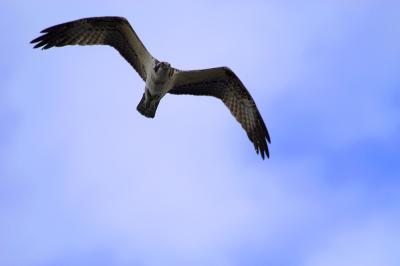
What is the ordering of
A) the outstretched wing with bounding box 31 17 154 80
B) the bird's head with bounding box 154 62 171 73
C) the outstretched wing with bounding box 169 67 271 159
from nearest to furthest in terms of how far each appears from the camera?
the bird's head with bounding box 154 62 171 73 → the outstretched wing with bounding box 31 17 154 80 → the outstretched wing with bounding box 169 67 271 159

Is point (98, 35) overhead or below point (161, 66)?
overhead

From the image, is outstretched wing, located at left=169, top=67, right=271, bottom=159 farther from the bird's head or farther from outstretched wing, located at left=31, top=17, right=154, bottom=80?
outstretched wing, located at left=31, top=17, right=154, bottom=80

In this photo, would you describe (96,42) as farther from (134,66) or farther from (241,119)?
(241,119)

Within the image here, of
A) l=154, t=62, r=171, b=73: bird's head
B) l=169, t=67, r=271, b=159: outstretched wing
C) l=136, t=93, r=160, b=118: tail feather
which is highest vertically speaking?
l=169, t=67, r=271, b=159: outstretched wing

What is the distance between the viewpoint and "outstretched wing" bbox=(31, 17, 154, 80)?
56.3 ft

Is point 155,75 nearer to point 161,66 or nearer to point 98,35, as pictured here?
point 161,66

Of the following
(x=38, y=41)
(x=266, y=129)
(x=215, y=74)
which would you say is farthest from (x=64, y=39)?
(x=266, y=129)

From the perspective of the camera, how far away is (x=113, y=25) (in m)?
17.2

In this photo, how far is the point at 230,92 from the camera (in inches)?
718

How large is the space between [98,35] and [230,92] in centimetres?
311

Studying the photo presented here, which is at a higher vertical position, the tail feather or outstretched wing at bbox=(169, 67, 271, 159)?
outstretched wing at bbox=(169, 67, 271, 159)

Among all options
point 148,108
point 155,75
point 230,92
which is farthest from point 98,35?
point 230,92

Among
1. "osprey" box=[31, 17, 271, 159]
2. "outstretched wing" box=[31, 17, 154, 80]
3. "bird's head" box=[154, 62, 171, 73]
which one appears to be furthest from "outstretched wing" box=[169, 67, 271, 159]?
"outstretched wing" box=[31, 17, 154, 80]

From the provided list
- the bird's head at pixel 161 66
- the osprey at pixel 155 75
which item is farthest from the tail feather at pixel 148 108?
the bird's head at pixel 161 66
